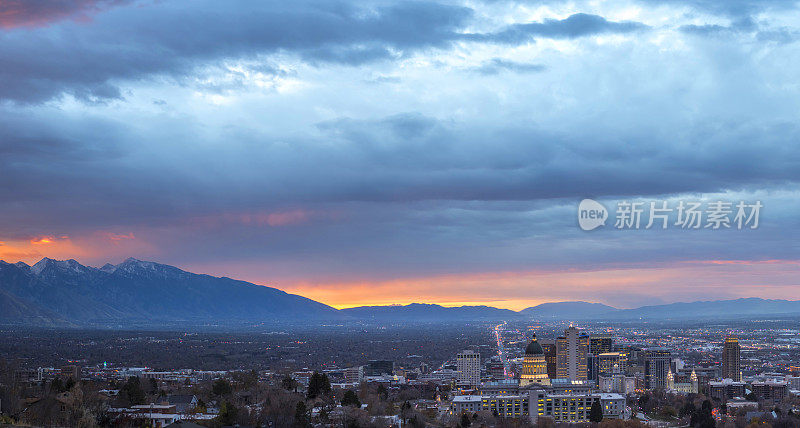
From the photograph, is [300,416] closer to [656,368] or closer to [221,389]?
[221,389]

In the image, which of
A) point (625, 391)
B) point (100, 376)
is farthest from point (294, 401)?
point (625, 391)

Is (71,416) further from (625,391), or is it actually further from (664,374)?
(664,374)

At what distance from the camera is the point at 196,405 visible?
96875 mm

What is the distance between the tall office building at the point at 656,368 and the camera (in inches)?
7544

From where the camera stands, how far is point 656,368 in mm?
193750

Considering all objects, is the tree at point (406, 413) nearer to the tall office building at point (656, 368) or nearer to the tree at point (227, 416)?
the tree at point (227, 416)

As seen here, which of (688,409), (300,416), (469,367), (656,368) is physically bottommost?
(688,409)

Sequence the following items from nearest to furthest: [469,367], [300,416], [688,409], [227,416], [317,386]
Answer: [227,416], [300,416], [317,386], [688,409], [469,367]

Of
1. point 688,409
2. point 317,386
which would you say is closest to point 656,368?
point 688,409

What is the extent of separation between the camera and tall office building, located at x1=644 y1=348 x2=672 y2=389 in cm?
19162

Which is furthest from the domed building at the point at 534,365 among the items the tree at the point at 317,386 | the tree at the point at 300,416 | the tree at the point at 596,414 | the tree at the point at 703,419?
the tree at the point at 300,416

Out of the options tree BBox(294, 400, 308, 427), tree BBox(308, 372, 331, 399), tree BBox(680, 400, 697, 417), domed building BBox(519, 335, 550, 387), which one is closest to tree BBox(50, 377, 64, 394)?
tree BBox(308, 372, 331, 399)

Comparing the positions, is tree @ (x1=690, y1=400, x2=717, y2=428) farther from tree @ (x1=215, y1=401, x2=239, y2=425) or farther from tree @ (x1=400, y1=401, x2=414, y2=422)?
tree @ (x1=215, y1=401, x2=239, y2=425)

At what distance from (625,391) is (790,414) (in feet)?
194
